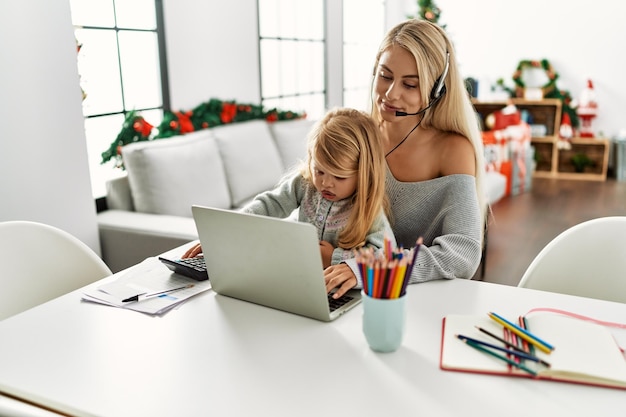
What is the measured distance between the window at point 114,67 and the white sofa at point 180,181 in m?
0.23

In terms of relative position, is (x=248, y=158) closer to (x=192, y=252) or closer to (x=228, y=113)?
(x=228, y=113)

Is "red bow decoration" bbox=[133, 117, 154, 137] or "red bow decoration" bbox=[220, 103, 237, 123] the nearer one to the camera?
"red bow decoration" bbox=[133, 117, 154, 137]

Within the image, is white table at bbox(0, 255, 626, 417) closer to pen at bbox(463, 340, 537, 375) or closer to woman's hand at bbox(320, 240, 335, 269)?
pen at bbox(463, 340, 537, 375)

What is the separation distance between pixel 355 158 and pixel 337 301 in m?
0.34

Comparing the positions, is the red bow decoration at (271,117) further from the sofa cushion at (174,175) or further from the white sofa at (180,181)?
the sofa cushion at (174,175)

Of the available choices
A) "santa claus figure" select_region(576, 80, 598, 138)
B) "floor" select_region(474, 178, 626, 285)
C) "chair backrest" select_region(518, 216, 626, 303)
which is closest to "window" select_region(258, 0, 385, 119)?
"floor" select_region(474, 178, 626, 285)

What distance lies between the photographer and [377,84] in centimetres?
161

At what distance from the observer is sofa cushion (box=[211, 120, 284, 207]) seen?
3.45m

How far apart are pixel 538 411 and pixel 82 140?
7.29 feet

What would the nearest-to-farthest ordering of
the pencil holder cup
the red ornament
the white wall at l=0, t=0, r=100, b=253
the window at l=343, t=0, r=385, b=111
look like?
the pencil holder cup
the white wall at l=0, t=0, r=100, b=253
the red ornament
the window at l=343, t=0, r=385, b=111

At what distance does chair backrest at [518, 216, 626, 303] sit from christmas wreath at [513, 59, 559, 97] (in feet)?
17.8

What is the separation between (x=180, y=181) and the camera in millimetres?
2992

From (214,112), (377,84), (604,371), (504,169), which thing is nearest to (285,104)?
(214,112)

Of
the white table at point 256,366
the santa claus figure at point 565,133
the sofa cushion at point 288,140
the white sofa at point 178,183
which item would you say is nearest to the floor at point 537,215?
the santa claus figure at point 565,133
